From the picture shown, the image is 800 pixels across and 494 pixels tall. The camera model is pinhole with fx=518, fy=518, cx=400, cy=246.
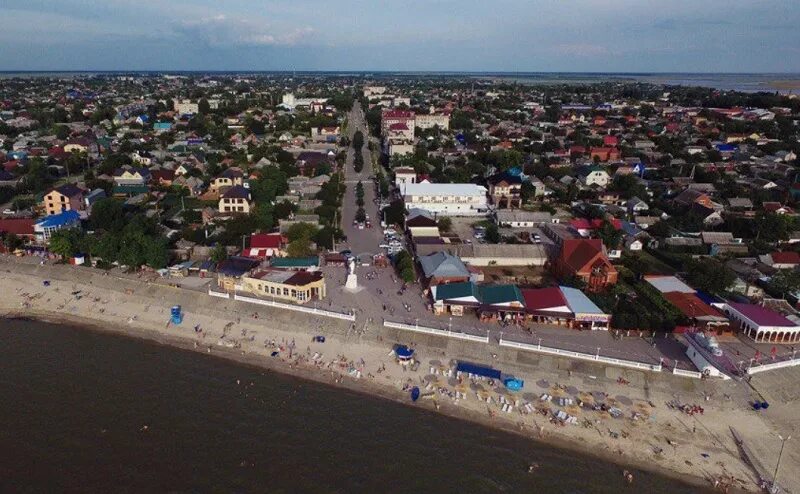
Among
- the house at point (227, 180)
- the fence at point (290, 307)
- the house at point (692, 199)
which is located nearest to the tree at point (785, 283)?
the house at point (692, 199)

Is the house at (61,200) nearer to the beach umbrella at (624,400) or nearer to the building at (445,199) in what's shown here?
the building at (445,199)

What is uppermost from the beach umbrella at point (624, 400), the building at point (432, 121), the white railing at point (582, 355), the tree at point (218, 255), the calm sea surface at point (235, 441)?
the building at point (432, 121)

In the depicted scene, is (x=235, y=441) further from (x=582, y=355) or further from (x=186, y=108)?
(x=186, y=108)

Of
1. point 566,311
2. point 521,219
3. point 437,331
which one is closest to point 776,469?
point 566,311

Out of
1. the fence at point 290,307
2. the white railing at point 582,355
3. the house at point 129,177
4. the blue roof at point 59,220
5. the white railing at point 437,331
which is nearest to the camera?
→ the white railing at point 582,355

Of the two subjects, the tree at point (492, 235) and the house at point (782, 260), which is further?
the tree at point (492, 235)
